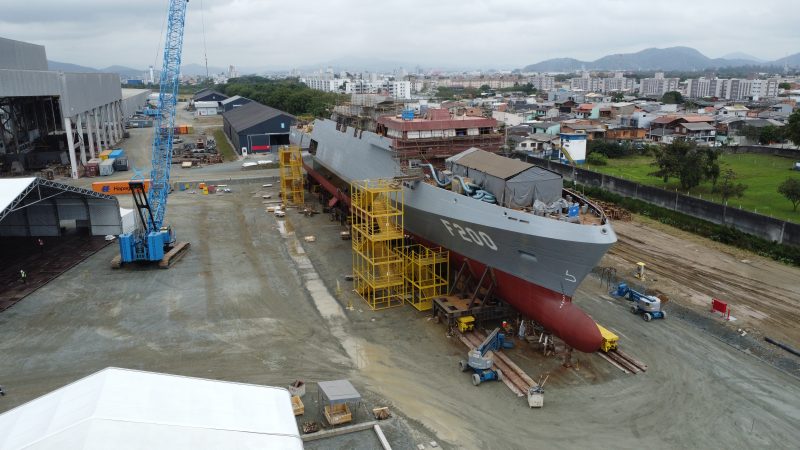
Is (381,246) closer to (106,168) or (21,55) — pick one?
(106,168)

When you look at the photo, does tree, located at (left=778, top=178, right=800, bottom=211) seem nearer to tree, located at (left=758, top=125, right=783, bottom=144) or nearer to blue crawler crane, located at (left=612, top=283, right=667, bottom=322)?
blue crawler crane, located at (left=612, top=283, right=667, bottom=322)

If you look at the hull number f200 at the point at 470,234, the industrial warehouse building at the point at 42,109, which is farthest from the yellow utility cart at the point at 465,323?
the industrial warehouse building at the point at 42,109

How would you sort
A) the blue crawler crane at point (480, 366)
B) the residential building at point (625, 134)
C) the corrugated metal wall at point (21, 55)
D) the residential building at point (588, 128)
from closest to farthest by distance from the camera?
the blue crawler crane at point (480, 366) < the corrugated metal wall at point (21, 55) < the residential building at point (588, 128) < the residential building at point (625, 134)

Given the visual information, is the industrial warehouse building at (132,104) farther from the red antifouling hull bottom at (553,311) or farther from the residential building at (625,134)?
the red antifouling hull bottom at (553,311)

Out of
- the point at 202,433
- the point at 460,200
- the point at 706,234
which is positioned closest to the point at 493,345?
the point at 460,200

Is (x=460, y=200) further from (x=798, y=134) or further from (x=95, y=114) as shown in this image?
(x=95, y=114)

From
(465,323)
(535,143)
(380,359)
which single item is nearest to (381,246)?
(465,323)
